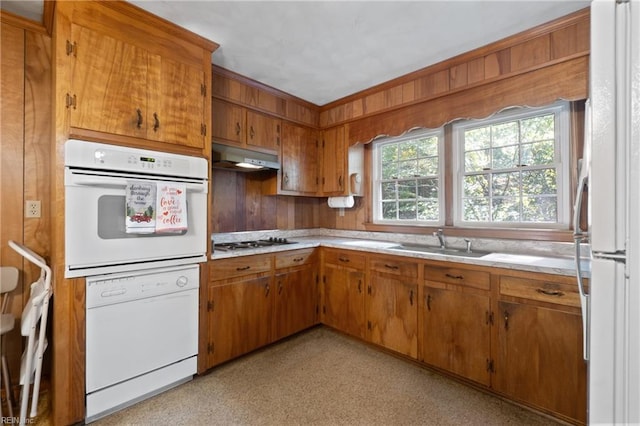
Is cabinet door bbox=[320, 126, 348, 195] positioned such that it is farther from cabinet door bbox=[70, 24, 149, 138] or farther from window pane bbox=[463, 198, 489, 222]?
cabinet door bbox=[70, 24, 149, 138]

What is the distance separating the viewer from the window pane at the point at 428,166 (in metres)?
2.94

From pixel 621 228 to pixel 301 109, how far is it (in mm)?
3076

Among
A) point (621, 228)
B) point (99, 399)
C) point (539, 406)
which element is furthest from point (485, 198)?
point (99, 399)

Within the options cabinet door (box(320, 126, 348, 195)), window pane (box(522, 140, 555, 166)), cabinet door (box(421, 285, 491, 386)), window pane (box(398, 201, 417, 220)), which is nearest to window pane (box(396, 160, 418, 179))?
window pane (box(398, 201, 417, 220))

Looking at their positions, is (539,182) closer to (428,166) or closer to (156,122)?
(428,166)

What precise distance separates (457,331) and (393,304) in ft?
1.75

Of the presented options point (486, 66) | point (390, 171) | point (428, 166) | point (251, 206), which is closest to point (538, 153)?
point (486, 66)

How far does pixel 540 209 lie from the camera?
2303 millimetres

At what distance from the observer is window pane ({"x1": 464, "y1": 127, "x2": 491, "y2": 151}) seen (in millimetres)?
2586

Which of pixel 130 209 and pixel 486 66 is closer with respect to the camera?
pixel 130 209

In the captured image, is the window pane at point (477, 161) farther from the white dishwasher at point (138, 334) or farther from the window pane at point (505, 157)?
the white dishwasher at point (138, 334)

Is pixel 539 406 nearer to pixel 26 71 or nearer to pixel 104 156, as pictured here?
pixel 104 156

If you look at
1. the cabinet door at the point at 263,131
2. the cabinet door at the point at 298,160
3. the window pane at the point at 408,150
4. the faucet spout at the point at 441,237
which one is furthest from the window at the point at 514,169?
the cabinet door at the point at 263,131

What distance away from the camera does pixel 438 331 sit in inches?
86.4
